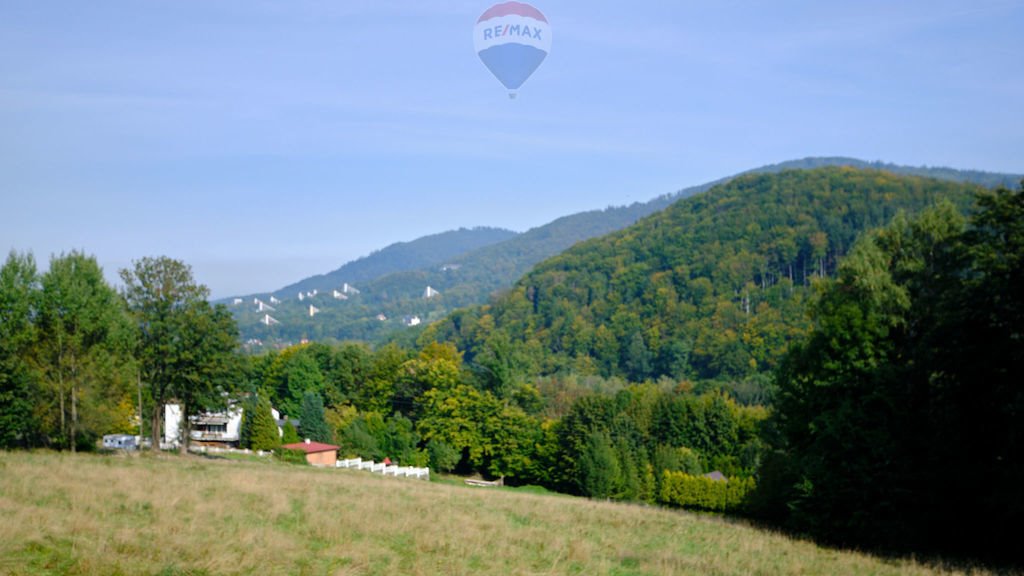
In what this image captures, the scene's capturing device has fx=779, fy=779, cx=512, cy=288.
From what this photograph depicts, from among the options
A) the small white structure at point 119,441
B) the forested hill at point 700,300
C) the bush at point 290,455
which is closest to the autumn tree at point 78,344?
the small white structure at point 119,441

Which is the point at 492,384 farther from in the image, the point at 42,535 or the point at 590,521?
the point at 42,535

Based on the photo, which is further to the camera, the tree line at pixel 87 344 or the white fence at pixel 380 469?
the white fence at pixel 380 469

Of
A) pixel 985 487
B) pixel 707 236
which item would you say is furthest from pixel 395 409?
pixel 707 236

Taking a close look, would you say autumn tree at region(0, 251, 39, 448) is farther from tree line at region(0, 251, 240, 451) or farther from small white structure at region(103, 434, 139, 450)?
small white structure at region(103, 434, 139, 450)

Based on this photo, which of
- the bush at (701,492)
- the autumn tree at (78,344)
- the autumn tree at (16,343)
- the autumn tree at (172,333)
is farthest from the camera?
the bush at (701,492)

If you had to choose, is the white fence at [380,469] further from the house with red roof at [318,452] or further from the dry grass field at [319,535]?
the dry grass field at [319,535]

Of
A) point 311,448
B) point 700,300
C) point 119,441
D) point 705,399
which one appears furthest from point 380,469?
point 700,300

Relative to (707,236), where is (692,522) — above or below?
below
